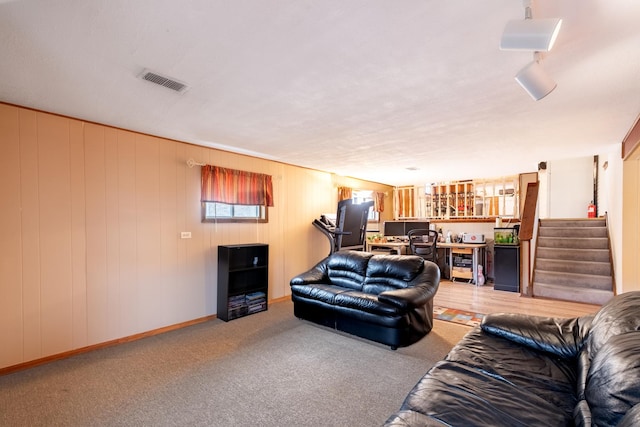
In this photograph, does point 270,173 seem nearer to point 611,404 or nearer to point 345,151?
point 345,151

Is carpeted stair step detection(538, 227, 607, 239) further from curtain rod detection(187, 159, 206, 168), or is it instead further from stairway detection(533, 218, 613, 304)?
curtain rod detection(187, 159, 206, 168)

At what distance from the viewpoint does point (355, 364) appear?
2.76m

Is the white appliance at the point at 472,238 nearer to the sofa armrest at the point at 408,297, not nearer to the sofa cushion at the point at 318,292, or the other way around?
the sofa armrest at the point at 408,297

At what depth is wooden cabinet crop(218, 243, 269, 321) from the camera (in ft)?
13.4

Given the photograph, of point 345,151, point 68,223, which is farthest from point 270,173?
point 68,223

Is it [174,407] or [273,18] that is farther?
[174,407]

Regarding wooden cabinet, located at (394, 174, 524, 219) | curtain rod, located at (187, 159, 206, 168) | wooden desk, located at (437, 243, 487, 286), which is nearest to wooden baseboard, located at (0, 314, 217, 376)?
curtain rod, located at (187, 159, 206, 168)

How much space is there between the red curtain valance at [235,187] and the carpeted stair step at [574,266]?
5.05m

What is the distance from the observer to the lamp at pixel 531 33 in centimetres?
136

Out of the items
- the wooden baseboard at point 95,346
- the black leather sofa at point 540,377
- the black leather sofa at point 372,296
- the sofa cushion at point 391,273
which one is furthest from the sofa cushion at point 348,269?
the black leather sofa at point 540,377

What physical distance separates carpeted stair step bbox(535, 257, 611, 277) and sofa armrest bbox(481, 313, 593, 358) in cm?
392

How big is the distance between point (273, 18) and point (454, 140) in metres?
3.03

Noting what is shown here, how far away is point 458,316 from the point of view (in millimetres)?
4102

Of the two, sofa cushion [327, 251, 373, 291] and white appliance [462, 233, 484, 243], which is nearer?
sofa cushion [327, 251, 373, 291]
